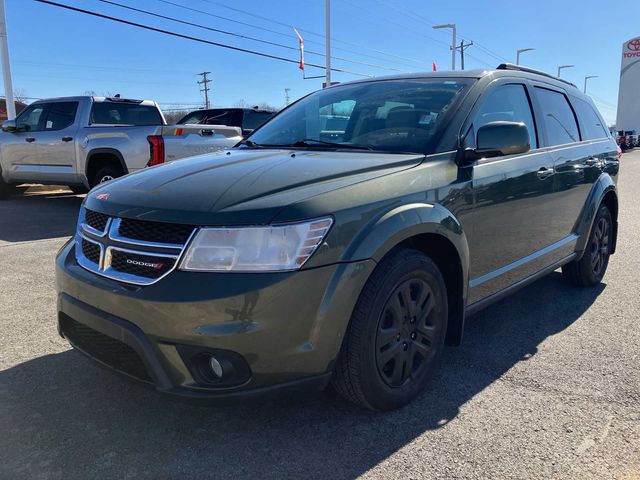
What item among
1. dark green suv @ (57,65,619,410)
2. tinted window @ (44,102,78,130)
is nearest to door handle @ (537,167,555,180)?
dark green suv @ (57,65,619,410)

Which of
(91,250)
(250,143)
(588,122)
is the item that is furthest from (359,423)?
(588,122)

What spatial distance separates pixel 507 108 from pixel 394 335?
6.28 feet

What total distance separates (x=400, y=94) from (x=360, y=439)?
2167mm

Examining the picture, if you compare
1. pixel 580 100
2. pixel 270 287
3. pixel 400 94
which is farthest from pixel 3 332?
pixel 580 100

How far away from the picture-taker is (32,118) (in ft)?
33.7

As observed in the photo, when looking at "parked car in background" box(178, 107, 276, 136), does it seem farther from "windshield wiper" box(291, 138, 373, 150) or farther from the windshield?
"windshield wiper" box(291, 138, 373, 150)

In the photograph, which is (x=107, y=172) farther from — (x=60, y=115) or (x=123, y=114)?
(x=60, y=115)

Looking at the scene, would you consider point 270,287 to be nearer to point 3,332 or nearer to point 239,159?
point 239,159

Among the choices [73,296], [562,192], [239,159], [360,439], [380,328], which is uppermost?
[239,159]

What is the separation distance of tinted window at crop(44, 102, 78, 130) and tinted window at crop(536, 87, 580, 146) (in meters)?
8.21

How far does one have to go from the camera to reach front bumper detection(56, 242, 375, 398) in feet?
7.14

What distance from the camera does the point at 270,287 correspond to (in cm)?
217

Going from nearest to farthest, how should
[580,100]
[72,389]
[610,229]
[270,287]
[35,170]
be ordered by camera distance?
[270,287] → [72,389] → [580,100] → [610,229] → [35,170]

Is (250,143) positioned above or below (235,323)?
above
